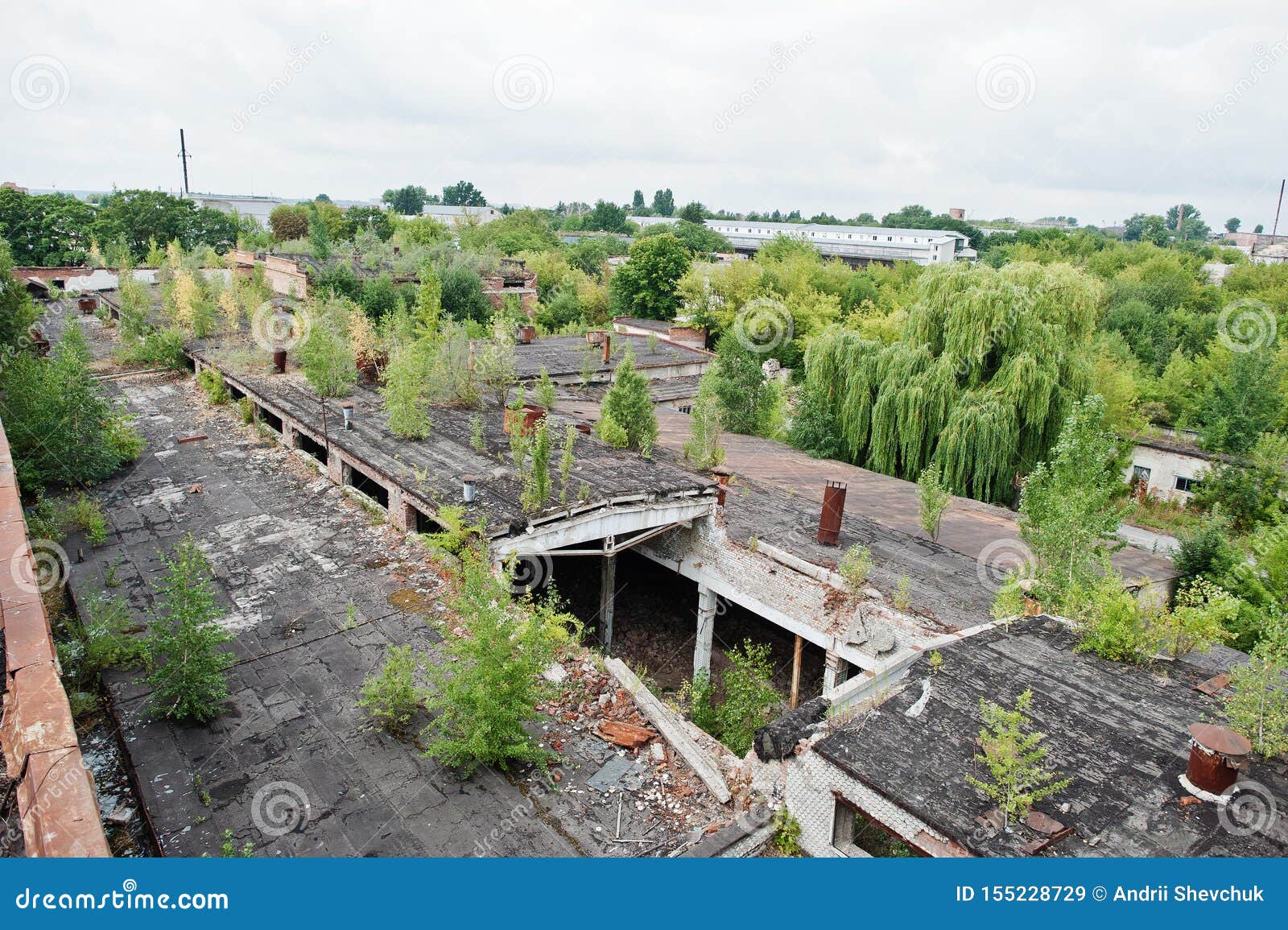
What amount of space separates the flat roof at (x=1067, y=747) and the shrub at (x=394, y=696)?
4.19 metres

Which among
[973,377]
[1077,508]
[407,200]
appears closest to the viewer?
[1077,508]

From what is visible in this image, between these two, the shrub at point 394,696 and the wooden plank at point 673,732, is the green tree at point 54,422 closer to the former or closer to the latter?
the shrub at point 394,696

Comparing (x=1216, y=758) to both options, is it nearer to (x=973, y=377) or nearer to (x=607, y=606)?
(x=607, y=606)

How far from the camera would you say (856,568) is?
36.5ft

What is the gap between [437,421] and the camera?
1564 cm

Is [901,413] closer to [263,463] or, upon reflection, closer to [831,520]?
[831,520]

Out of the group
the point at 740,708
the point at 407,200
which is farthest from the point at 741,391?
the point at 407,200

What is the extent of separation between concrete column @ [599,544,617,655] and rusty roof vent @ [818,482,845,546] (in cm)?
390

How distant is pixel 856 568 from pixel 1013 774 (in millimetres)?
5048

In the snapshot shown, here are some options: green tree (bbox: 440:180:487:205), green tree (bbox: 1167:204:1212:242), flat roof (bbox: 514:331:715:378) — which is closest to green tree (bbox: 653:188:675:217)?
green tree (bbox: 440:180:487:205)

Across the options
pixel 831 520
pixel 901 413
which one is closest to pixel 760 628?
pixel 831 520

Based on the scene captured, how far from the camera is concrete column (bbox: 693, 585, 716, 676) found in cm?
1377

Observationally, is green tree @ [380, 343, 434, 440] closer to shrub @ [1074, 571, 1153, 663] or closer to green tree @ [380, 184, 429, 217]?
shrub @ [1074, 571, 1153, 663]

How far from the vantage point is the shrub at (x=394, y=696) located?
790cm
